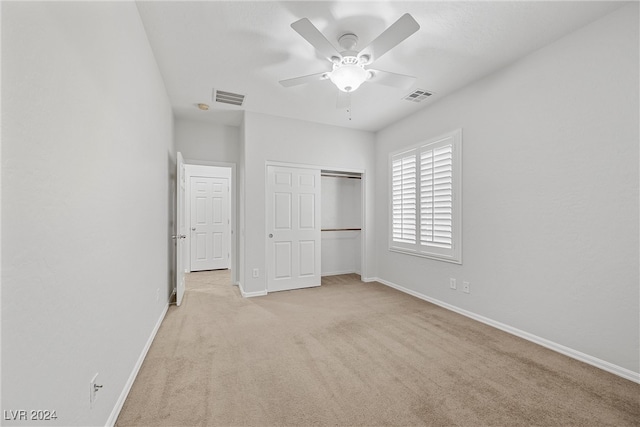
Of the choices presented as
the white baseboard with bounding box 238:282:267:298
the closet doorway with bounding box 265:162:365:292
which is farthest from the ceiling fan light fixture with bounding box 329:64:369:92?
the white baseboard with bounding box 238:282:267:298

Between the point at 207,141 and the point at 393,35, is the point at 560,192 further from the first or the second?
the point at 207,141

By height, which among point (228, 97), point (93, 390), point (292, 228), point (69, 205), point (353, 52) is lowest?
point (93, 390)

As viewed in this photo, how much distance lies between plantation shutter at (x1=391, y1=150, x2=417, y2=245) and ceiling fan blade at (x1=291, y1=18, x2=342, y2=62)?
2.22 meters

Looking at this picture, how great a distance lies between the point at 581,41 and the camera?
2219mm

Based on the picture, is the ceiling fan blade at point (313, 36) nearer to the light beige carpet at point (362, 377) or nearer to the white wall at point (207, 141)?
the light beige carpet at point (362, 377)

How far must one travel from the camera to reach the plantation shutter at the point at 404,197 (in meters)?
3.95

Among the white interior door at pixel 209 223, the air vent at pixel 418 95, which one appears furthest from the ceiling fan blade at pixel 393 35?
A: the white interior door at pixel 209 223

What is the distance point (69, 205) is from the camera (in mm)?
1093

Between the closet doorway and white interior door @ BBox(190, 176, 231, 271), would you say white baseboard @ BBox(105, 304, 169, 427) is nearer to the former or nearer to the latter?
the closet doorway

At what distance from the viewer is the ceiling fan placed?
186 centimetres

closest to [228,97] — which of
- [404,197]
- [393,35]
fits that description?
[393,35]

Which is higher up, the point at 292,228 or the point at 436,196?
the point at 436,196

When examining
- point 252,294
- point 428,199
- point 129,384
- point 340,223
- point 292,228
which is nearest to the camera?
point 129,384

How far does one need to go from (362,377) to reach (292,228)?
105 inches
